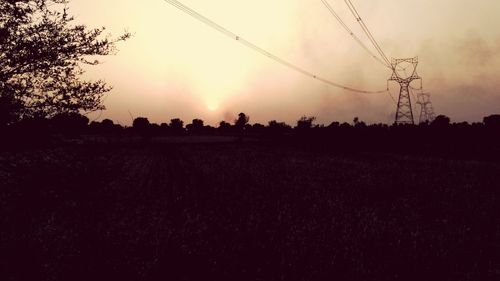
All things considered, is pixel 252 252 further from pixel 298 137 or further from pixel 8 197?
pixel 298 137

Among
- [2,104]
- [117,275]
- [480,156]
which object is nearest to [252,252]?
[117,275]

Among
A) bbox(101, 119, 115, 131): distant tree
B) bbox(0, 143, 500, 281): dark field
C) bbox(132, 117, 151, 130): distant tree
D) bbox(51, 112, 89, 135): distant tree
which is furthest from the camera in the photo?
bbox(101, 119, 115, 131): distant tree

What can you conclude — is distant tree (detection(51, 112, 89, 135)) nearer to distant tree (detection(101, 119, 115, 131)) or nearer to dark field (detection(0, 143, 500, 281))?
dark field (detection(0, 143, 500, 281))

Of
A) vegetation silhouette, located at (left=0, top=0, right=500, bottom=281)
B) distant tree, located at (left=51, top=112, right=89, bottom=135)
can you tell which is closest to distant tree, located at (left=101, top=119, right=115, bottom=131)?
vegetation silhouette, located at (left=0, top=0, right=500, bottom=281)

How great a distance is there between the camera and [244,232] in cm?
1005

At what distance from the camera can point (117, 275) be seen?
22.2ft

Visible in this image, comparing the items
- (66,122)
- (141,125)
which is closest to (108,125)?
(141,125)

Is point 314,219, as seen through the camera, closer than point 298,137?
Yes

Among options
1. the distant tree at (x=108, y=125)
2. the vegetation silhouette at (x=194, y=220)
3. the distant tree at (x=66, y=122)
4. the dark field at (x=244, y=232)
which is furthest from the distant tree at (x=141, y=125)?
the distant tree at (x=66, y=122)

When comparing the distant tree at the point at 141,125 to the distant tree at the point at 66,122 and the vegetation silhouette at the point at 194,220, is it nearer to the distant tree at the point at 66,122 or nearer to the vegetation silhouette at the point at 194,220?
the vegetation silhouette at the point at 194,220

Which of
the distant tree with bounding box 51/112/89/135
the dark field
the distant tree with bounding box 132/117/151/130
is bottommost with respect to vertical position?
the dark field

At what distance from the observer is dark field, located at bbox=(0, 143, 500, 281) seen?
7211 mm

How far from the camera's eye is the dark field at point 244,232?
Answer: 7.21m

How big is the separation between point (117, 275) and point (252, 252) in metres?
2.88
